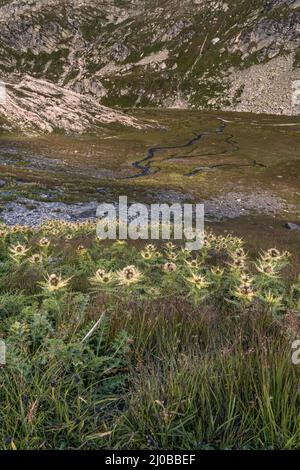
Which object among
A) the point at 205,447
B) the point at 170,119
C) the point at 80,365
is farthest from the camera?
the point at 170,119

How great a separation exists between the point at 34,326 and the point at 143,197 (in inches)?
1857

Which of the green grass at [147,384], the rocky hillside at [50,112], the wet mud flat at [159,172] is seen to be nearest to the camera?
the green grass at [147,384]

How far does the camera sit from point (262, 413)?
2648 mm

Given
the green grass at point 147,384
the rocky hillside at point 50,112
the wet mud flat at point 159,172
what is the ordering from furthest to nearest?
the rocky hillside at point 50,112 < the wet mud flat at point 159,172 < the green grass at point 147,384

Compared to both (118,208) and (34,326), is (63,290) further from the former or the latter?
(118,208)

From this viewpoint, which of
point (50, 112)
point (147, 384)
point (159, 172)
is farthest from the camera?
point (50, 112)

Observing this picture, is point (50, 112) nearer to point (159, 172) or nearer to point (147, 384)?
point (159, 172)

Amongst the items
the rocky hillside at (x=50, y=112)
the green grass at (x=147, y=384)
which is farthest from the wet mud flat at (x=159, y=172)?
the green grass at (x=147, y=384)

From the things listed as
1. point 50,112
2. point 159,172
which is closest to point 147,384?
point 159,172

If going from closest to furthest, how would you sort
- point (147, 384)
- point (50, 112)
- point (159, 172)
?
point (147, 384) < point (159, 172) < point (50, 112)

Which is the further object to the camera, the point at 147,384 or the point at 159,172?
the point at 159,172

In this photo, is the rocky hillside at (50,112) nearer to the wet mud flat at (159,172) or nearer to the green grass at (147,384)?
the wet mud flat at (159,172)

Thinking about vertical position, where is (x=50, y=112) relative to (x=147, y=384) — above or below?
above

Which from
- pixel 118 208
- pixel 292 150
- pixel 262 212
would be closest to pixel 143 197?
pixel 118 208
